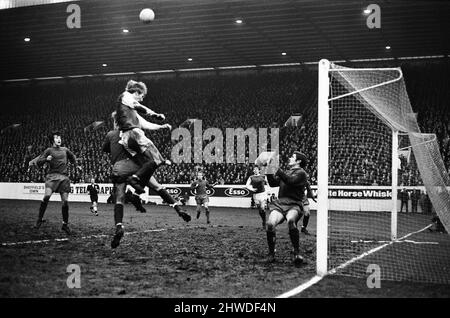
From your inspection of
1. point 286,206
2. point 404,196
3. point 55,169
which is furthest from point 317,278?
point 404,196

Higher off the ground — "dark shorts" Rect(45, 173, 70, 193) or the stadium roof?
the stadium roof

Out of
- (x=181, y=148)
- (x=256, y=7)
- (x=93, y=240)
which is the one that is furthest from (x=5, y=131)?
(x=93, y=240)

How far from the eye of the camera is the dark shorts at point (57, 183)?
1195cm

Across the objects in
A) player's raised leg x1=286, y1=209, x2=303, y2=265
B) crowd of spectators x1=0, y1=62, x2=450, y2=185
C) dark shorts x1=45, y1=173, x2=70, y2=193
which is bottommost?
player's raised leg x1=286, y1=209, x2=303, y2=265

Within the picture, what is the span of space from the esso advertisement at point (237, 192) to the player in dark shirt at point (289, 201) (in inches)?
786

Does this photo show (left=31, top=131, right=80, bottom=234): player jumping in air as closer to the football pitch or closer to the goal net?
the football pitch

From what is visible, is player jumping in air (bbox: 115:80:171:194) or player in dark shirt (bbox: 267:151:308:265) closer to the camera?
player jumping in air (bbox: 115:80:171:194)

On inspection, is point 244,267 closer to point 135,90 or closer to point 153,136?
point 135,90

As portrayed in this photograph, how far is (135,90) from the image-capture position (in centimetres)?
815

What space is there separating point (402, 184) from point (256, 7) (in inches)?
434

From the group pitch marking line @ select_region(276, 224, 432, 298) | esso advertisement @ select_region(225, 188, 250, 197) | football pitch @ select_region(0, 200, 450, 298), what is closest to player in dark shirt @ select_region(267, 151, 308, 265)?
football pitch @ select_region(0, 200, 450, 298)

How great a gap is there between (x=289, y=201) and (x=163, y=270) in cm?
259

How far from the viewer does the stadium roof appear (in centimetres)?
2441

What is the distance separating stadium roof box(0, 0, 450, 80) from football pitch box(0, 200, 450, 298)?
1588 cm
